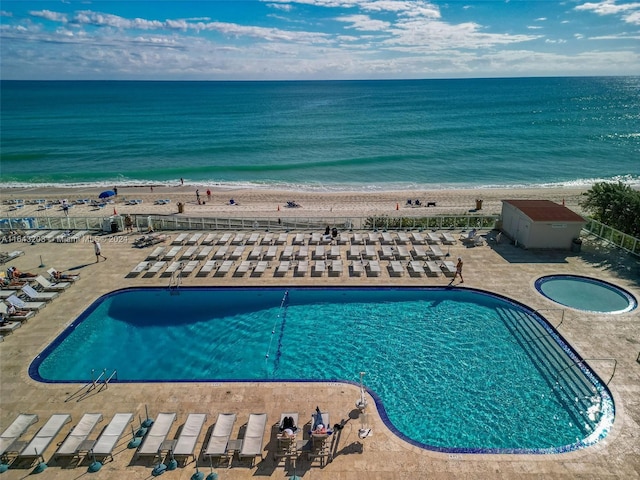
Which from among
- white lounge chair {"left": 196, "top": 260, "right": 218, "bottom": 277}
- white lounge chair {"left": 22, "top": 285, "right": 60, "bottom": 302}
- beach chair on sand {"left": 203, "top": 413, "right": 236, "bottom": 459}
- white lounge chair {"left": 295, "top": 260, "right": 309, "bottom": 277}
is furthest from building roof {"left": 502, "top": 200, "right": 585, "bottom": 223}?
white lounge chair {"left": 22, "top": 285, "right": 60, "bottom": 302}

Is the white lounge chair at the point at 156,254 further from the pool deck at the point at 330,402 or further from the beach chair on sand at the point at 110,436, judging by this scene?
the beach chair on sand at the point at 110,436

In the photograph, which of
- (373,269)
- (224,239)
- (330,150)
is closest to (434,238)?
(373,269)

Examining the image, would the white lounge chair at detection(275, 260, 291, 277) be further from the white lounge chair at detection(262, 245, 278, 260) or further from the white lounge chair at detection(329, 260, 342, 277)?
the white lounge chair at detection(329, 260, 342, 277)

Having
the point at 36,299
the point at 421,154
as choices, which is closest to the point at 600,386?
the point at 36,299

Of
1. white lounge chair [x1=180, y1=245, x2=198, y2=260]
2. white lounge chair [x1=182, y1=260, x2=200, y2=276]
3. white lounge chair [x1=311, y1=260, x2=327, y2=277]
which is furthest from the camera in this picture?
white lounge chair [x1=180, y1=245, x2=198, y2=260]

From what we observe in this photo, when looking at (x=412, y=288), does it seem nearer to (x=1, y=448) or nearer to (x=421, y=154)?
(x=1, y=448)

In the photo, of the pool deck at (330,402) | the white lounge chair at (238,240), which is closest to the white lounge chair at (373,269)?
the pool deck at (330,402)
